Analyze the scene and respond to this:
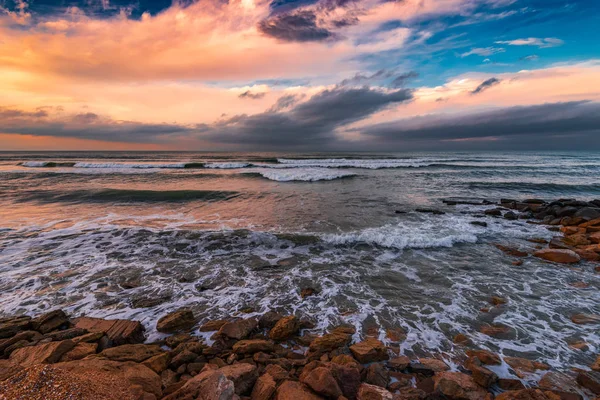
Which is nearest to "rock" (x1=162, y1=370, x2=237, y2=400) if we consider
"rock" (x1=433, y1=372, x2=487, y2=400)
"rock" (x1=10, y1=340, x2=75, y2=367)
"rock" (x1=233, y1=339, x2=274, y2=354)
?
"rock" (x1=233, y1=339, x2=274, y2=354)

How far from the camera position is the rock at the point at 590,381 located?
3.41 meters

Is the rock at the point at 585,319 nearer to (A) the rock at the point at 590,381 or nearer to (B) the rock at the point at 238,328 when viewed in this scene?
(A) the rock at the point at 590,381

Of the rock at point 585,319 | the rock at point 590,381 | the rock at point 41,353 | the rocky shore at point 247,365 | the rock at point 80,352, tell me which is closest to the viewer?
the rocky shore at point 247,365

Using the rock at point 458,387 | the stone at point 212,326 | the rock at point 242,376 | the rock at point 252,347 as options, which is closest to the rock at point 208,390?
the rock at point 242,376

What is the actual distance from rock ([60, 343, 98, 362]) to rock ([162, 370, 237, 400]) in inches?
71.2

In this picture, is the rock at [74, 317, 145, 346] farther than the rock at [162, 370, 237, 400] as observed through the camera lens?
Yes

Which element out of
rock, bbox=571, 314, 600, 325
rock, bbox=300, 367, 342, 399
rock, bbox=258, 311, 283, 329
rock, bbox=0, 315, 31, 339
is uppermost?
rock, bbox=300, 367, 342, 399

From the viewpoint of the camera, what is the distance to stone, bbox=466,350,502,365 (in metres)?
3.92

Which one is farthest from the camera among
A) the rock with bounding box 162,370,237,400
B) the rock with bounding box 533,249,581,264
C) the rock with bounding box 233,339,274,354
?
the rock with bounding box 533,249,581,264

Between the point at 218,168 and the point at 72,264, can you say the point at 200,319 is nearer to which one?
the point at 72,264

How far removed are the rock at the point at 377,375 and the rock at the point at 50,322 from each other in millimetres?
5486

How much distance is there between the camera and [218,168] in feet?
120

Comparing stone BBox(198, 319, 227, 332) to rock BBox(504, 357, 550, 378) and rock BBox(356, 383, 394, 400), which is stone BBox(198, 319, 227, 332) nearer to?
rock BBox(356, 383, 394, 400)

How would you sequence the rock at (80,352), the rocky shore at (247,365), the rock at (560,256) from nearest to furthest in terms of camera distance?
the rocky shore at (247,365) → the rock at (80,352) → the rock at (560,256)
